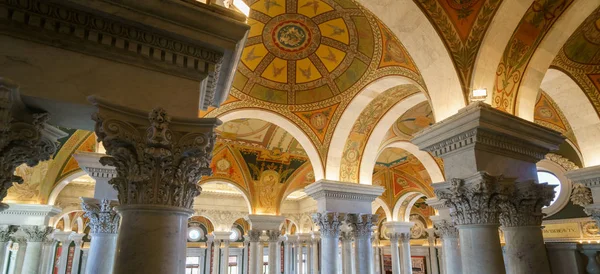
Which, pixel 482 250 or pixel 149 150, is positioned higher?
pixel 149 150

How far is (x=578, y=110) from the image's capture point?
7156mm

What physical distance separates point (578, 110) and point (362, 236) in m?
5.00

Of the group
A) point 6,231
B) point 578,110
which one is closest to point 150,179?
point 578,110

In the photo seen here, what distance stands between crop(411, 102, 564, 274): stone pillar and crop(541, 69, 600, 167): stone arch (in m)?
2.62

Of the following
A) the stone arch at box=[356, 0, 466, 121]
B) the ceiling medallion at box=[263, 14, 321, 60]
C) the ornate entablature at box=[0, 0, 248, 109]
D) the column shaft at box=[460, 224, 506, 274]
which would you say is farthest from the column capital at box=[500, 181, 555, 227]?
the ceiling medallion at box=[263, 14, 321, 60]

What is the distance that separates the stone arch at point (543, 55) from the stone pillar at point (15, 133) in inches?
212

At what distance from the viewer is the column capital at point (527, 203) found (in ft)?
15.1

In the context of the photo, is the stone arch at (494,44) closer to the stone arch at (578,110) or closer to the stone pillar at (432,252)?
the stone arch at (578,110)

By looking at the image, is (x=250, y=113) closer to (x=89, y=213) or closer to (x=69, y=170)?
(x=89, y=213)

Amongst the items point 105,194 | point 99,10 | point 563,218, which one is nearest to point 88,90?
point 99,10

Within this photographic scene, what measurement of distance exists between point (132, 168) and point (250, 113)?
6111mm

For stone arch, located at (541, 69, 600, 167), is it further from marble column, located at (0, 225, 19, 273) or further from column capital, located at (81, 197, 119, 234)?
marble column, located at (0, 225, 19, 273)

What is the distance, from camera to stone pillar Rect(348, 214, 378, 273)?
865cm

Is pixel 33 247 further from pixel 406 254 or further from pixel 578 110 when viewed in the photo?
pixel 406 254
